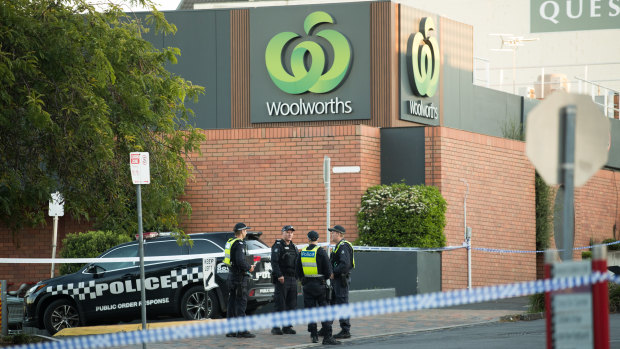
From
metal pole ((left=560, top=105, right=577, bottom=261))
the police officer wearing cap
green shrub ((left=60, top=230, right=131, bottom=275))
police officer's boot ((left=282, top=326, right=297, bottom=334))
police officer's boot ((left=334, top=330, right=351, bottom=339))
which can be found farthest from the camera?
green shrub ((left=60, top=230, right=131, bottom=275))

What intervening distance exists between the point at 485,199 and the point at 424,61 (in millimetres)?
3504

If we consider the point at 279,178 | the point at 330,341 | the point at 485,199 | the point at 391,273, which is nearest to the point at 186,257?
the point at 330,341

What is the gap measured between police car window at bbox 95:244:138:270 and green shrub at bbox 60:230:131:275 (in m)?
3.72

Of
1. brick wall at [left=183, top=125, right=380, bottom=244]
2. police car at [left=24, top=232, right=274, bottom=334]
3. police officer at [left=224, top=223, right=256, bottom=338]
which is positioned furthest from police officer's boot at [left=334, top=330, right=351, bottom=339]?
brick wall at [left=183, top=125, right=380, bottom=244]

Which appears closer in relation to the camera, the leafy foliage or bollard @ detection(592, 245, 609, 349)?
bollard @ detection(592, 245, 609, 349)

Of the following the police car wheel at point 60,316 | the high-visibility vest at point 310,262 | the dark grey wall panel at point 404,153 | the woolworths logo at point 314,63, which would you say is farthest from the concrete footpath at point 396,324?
the woolworths logo at point 314,63

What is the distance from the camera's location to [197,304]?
18.5m

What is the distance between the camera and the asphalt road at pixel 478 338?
14.0m

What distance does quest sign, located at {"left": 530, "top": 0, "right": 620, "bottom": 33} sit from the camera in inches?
1630

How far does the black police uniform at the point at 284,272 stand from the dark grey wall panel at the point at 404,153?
7.55 meters

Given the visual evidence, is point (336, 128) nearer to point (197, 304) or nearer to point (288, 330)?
point (197, 304)

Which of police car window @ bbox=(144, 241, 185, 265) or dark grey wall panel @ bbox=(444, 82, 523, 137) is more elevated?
dark grey wall panel @ bbox=(444, 82, 523, 137)

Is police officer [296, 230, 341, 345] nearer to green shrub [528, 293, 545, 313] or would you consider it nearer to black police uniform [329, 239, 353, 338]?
black police uniform [329, 239, 353, 338]

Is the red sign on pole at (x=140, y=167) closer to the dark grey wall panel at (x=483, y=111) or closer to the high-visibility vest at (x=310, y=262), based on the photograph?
the high-visibility vest at (x=310, y=262)
